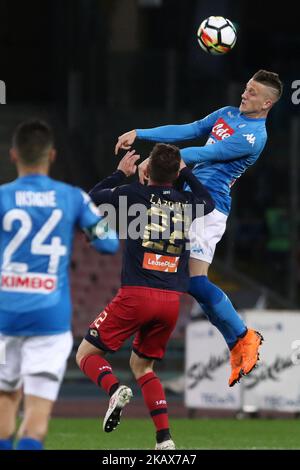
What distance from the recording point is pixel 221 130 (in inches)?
387

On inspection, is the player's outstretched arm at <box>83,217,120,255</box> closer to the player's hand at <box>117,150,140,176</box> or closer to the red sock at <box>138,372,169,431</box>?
the player's hand at <box>117,150,140,176</box>

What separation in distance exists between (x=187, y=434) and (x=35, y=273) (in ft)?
23.0

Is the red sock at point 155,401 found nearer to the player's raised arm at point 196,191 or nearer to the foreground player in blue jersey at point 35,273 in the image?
the player's raised arm at point 196,191

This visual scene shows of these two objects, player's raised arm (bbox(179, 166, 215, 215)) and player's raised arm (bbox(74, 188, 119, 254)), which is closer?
player's raised arm (bbox(74, 188, 119, 254))

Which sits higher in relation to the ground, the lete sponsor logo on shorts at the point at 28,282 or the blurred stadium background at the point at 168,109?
the lete sponsor logo on shorts at the point at 28,282

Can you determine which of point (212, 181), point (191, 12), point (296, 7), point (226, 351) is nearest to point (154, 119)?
point (191, 12)

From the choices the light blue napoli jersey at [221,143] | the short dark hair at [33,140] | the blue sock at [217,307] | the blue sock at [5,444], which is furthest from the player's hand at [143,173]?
the blue sock at [5,444]

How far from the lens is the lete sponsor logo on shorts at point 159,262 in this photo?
9156 millimetres

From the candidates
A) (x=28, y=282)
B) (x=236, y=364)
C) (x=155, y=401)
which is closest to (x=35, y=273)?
(x=28, y=282)

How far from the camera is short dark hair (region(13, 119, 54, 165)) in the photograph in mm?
7180

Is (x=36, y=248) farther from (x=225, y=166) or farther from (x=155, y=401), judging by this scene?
(x=225, y=166)

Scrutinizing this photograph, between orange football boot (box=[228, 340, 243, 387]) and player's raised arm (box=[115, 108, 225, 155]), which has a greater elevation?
player's raised arm (box=[115, 108, 225, 155])

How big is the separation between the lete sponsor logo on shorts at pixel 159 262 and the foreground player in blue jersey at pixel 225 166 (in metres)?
0.58

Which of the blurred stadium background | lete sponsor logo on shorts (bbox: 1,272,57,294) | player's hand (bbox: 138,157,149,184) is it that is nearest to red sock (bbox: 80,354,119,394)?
player's hand (bbox: 138,157,149,184)
